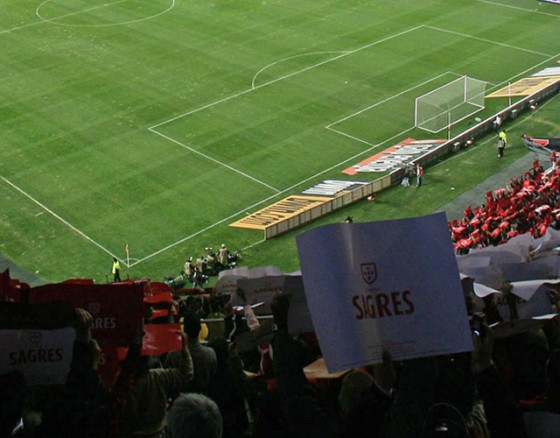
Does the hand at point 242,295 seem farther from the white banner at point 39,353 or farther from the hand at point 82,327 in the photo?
the hand at point 82,327

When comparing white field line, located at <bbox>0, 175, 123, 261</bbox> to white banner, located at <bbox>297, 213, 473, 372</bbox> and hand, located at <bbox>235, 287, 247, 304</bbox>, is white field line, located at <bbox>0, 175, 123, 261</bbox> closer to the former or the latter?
hand, located at <bbox>235, 287, 247, 304</bbox>

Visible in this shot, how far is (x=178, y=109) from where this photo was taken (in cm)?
4184

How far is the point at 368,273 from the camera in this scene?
8523mm

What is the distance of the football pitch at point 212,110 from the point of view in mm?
33344

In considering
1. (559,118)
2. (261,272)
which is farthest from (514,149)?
(261,272)

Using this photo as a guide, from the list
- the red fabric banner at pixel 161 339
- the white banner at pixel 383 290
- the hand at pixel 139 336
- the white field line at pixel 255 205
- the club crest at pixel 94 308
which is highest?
the white banner at pixel 383 290

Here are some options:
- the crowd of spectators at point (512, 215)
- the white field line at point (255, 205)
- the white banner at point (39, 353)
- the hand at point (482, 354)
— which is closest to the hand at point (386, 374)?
the hand at point (482, 354)

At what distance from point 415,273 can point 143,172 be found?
2874 cm

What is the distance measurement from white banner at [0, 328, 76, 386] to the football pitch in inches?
845

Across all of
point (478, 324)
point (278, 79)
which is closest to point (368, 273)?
point (478, 324)

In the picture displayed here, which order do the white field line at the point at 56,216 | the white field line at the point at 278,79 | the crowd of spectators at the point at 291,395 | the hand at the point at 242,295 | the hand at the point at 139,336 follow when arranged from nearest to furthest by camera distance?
the crowd of spectators at the point at 291,395 → the hand at the point at 139,336 → the hand at the point at 242,295 → the white field line at the point at 56,216 → the white field line at the point at 278,79

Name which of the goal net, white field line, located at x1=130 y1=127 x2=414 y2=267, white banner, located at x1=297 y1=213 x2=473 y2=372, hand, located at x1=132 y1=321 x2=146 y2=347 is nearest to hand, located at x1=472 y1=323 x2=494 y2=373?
white banner, located at x1=297 y1=213 x2=473 y2=372

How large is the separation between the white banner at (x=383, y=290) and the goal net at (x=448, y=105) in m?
32.0

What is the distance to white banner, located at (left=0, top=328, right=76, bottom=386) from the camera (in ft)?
29.5
